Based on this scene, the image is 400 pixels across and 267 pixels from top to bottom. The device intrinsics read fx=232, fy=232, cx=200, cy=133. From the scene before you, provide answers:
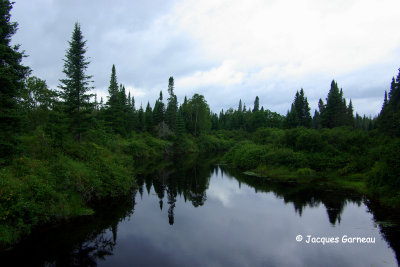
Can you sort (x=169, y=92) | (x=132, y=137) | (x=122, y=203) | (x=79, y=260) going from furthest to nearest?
(x=169, y=92)
(x=132, y=137)
(x=122, y=203)
(x=79, y=260)

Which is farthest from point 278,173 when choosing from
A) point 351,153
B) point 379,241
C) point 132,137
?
point 132,137

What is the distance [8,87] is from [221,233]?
18662mm

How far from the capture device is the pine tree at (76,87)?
2819 cm

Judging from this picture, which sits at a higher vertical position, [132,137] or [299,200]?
[132,137]

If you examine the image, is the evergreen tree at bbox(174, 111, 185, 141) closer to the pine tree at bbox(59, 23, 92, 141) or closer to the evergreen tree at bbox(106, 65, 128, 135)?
the evergreen tree at bbox(106, 65, 128, 135)

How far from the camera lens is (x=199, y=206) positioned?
24.1 metres

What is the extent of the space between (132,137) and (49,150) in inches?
1789

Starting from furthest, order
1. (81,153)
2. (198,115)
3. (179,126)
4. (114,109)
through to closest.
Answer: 1. (198,115)
2. (179,126)
3. (114,109)
4. (81,153)

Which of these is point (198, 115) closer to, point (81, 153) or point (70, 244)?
point (81, 153)

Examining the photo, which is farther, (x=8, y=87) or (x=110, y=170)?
(x=110, y=170)

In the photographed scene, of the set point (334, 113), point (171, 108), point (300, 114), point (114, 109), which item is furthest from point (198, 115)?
point (334, 113)

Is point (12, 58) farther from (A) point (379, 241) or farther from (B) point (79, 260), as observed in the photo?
(A) point (379, 241)

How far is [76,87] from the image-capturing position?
28516 mm

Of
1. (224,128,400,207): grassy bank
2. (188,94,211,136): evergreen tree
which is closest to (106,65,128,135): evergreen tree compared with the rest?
(224,128,400,207): grassy bank
